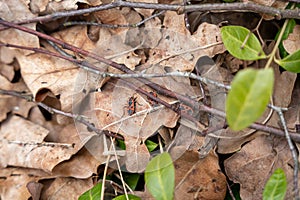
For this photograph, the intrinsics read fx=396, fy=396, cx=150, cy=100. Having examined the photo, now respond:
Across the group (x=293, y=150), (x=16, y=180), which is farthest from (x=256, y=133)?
(x=16, y=180)

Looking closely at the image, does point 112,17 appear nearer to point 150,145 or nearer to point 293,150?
point 150,145

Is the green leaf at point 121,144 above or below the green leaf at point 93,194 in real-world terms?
above

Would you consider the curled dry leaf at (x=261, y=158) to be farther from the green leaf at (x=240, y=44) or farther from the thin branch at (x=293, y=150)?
the green leaf at (x=240, y=44)

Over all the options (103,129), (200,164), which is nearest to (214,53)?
(200,164)

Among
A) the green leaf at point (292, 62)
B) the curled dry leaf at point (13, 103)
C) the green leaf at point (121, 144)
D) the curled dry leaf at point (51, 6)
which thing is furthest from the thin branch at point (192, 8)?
the green leaf at point (121, 144)

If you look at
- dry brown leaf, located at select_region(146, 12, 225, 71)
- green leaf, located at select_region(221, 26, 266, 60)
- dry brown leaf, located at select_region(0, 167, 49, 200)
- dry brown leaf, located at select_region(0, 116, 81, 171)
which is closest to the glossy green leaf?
dry brown leaf, located at select_region(0, 116, 81, 171)

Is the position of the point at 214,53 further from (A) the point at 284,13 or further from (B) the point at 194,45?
(A) the point at 284,13

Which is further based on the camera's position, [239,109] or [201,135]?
[201,135]
